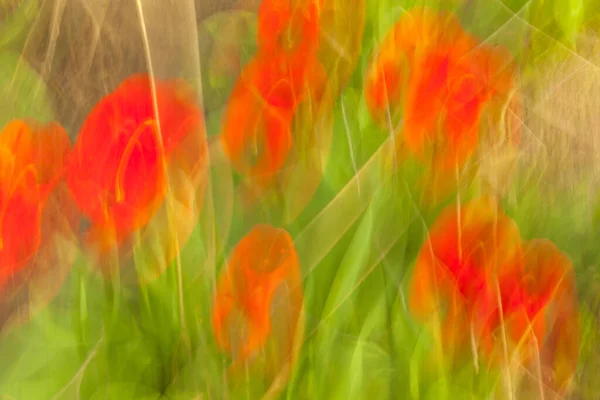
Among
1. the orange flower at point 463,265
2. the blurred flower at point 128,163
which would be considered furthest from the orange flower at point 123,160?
the orange flower at point 463,265

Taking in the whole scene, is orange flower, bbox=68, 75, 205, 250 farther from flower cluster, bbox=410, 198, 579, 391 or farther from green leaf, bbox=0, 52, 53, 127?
flower cluster, bbox=410, 198, 579, 391

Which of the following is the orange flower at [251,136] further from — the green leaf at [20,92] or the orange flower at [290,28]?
the green leaf at [20,92]

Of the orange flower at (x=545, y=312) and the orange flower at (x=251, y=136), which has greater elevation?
the orange flower at (x=251, y=136)

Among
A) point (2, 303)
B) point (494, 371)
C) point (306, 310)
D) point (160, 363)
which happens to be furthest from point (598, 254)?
point (2, 303)

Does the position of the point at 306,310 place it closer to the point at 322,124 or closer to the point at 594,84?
the point at 322,124

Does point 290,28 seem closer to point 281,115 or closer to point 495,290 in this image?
point 281,115

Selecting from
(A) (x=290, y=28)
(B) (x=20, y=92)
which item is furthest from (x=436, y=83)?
(B) (x=20, y=92)
